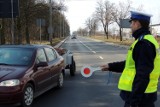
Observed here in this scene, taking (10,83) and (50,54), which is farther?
(50,54)

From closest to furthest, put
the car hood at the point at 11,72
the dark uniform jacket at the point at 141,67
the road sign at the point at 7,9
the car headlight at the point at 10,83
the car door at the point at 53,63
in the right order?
the dark uniform jacket at the point at 141,67
the car headlight at the point at 10,83
the car hood at the point at 11,72
the car door at the point at 53,63
the road sign at the point at 7,9

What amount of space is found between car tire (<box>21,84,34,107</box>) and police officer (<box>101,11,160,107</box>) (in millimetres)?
4076

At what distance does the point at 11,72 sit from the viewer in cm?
807

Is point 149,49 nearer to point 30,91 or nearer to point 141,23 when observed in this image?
point 141,23

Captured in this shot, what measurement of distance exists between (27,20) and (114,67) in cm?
3785

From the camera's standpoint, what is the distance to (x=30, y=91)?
8.27 m

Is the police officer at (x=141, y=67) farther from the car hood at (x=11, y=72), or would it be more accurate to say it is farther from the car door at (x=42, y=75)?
the car door at (x=42, y=75)

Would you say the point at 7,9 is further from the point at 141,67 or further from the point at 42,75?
the point at 141,67

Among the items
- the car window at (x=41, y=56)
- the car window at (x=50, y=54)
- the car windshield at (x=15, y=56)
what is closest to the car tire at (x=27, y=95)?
the car windshield at (x=15, y=56)

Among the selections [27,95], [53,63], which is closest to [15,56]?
[53,63]

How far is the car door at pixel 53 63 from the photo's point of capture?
10070mm

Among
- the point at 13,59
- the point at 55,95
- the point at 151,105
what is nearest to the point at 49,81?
the point at 55,95

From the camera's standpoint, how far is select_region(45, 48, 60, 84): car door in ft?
33.0

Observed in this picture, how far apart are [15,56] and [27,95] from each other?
1.46 metres
